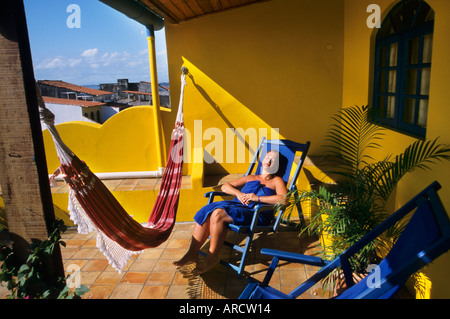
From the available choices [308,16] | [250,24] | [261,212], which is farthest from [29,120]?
[308,16]

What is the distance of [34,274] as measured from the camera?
6.05ft

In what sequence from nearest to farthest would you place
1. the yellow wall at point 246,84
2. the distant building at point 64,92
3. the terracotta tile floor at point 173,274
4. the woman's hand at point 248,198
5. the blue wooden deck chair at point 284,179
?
the terracotta tile floor at point 173,274, the blue wooden deck chair at point 284,179, the woman's hand at point 248,198, the yellow wall at point 246,84, the distant building at point 64,92

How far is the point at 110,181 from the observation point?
4707 mm

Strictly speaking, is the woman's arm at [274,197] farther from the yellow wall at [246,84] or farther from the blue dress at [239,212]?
the yellow wall at [246,84]

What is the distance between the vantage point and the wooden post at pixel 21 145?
1645 millimetres

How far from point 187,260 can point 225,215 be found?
0.56 metres

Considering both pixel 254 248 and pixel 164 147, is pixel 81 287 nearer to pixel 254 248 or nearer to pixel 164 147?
pixel 254 248

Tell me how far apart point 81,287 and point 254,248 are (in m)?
2.08

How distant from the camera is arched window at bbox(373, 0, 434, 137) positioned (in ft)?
8.84

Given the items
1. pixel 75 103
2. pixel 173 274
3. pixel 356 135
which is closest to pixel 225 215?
pixel 173 274

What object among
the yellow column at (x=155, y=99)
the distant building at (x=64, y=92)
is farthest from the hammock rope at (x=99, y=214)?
the distant building at (x=64, y=92)

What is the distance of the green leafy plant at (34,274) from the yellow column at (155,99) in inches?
112

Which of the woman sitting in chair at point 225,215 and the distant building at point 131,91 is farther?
the distant building at point 131,91

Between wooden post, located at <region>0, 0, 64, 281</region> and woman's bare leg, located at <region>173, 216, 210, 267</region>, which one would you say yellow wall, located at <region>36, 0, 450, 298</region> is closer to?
woman's bare leg, located at <region>173, 216, 210, 267</region>
